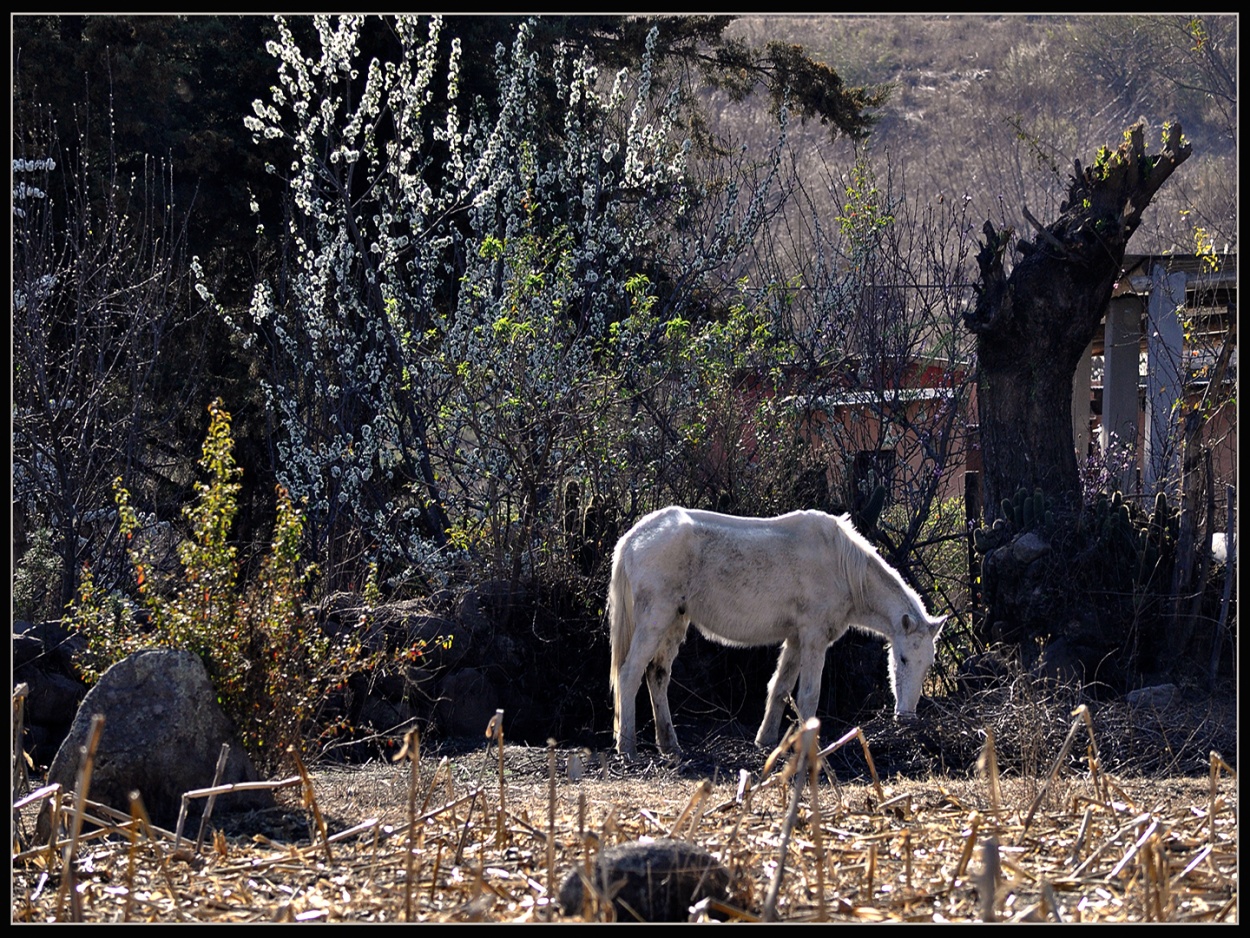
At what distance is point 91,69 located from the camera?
45.4ft

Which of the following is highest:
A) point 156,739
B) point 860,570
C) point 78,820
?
point 860,570

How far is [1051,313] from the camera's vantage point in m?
11.7

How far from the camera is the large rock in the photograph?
20.1ft

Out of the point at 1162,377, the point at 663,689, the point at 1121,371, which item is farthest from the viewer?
the point at 1121,371

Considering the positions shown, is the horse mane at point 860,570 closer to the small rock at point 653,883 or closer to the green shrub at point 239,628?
the green shrub at point 239,628

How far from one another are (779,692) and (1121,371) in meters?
9.22

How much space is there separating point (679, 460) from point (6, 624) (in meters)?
8.07

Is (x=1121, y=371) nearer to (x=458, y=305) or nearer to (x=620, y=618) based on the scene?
(x=458, y=305)

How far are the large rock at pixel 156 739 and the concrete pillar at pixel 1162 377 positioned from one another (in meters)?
8.52

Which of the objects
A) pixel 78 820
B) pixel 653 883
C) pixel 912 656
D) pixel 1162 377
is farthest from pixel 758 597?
pixel 1162 377

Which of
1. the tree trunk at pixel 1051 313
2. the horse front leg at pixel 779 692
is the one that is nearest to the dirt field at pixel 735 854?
the horse front leg at pixel 779 692

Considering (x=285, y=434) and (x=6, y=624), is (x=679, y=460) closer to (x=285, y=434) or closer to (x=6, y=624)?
(x=285, y=434)

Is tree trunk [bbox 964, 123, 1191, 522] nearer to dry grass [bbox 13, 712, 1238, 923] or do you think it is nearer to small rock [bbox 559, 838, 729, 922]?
dry grass [bbox 13, 712, 1238, 923]

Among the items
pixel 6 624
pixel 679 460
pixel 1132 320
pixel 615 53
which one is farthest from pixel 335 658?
pixel 1132 320
